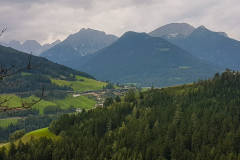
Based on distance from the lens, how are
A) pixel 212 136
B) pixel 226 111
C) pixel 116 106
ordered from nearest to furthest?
pixel 212 136 < pixel 226 111 < pixel 116 106

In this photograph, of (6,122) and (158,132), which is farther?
(6,122)

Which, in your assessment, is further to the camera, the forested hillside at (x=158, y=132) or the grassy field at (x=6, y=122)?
the grassy field at (x=6, y=122)

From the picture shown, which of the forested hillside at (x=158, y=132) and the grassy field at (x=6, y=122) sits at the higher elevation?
the forested hillside at (x=158, y=132)

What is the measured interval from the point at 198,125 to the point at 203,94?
44299 millimetres

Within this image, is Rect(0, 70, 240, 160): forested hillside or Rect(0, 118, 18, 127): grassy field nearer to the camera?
Rect(0, 70, 240, 160): forested hillside

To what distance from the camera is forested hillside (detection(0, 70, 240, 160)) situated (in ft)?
245

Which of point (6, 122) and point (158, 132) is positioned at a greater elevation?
point (158, 132)

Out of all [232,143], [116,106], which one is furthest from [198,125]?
[116,106]

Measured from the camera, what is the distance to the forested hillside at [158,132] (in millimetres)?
74750

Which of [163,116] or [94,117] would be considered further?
[94,117]

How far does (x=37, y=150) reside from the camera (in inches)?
3039

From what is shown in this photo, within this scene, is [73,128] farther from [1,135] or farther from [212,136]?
[1,135]

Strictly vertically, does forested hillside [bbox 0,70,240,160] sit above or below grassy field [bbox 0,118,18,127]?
above

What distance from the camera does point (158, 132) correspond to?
9138 centimetres
